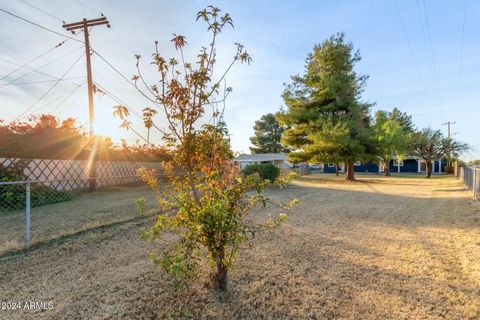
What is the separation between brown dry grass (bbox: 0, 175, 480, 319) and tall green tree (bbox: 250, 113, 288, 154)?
3400 centimetres

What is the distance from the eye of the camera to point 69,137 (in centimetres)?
1070

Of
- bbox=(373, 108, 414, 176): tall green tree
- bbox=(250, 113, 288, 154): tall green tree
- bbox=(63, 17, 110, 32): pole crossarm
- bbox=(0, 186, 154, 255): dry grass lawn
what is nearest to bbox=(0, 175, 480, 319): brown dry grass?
bbox=(0, 186, 154, 255): dry grass lawn

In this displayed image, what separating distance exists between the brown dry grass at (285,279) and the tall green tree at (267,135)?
33997mm

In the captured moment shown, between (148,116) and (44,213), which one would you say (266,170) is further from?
(148,116)

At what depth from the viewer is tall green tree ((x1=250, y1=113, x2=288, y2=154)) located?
38.2m

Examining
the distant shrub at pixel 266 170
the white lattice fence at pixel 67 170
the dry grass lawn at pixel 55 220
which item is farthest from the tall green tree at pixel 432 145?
the dry grass lawn at pixel 55 220

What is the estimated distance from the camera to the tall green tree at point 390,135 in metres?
15.9

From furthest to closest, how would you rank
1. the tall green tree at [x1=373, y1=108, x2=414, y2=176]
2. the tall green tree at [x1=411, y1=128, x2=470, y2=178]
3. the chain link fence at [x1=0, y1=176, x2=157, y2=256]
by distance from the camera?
1. the tall green tree at [x1=411, y1=128, x2=470, y2=178]
2. the tall green tree at [x1=373, y1=108, x2=414, y2=176]
3. the chain link fence at [x1=0, y1=176, x2=157, y2=256]

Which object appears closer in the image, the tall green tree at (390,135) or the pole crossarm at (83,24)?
the pole crossarm at (83,24)

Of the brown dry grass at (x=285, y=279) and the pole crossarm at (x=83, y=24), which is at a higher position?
the pole crossarm at (x=83, y=24)

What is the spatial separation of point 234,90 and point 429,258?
328 cm

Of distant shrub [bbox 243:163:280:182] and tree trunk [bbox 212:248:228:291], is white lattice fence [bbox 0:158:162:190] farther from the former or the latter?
distant shrub [bbox 243:163:280:182]

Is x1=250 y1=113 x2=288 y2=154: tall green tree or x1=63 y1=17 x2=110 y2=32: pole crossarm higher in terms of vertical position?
x1=63 y1=17 x2=110 y2=32: pole crossarm

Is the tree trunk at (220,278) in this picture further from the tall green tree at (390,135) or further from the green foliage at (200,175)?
the tall green tree at (390,135)
